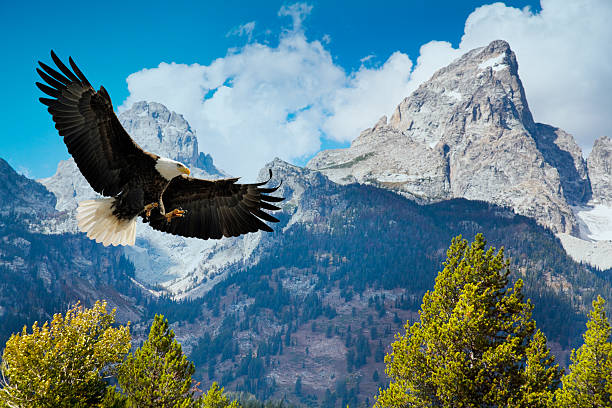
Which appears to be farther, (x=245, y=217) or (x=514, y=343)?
(x=514, y=343)

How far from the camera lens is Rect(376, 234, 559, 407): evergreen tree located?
13.1 meters

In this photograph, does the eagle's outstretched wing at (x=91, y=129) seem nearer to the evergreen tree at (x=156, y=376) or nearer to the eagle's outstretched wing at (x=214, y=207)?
the eagle's outstretched wing at (x=214, y=207)

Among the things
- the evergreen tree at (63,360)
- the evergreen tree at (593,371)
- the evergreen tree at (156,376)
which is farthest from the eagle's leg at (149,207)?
the evergreen tree at (593,371)

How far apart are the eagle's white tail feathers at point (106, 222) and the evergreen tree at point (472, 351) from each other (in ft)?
34.2

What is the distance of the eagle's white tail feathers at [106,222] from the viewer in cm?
772

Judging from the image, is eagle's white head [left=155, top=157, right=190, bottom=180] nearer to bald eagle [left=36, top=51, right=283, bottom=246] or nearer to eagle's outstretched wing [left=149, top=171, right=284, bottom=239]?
bald eagle [left=36, top=51, right=283, bottom=246]

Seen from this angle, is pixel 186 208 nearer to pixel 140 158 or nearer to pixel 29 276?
pixel 140 158

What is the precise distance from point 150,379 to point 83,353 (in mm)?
3223

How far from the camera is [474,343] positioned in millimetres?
13867

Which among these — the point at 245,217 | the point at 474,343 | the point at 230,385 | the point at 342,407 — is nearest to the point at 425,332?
the point at 474,343

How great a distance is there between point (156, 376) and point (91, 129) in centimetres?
1252

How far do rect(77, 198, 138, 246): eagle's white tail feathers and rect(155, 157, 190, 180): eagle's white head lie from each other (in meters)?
1.47

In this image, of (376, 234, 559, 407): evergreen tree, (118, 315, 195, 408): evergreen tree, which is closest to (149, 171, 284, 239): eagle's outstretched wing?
(376, 234, 559, 407): evergreen tree

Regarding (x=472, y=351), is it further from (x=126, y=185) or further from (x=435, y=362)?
(x=126, y=185)
